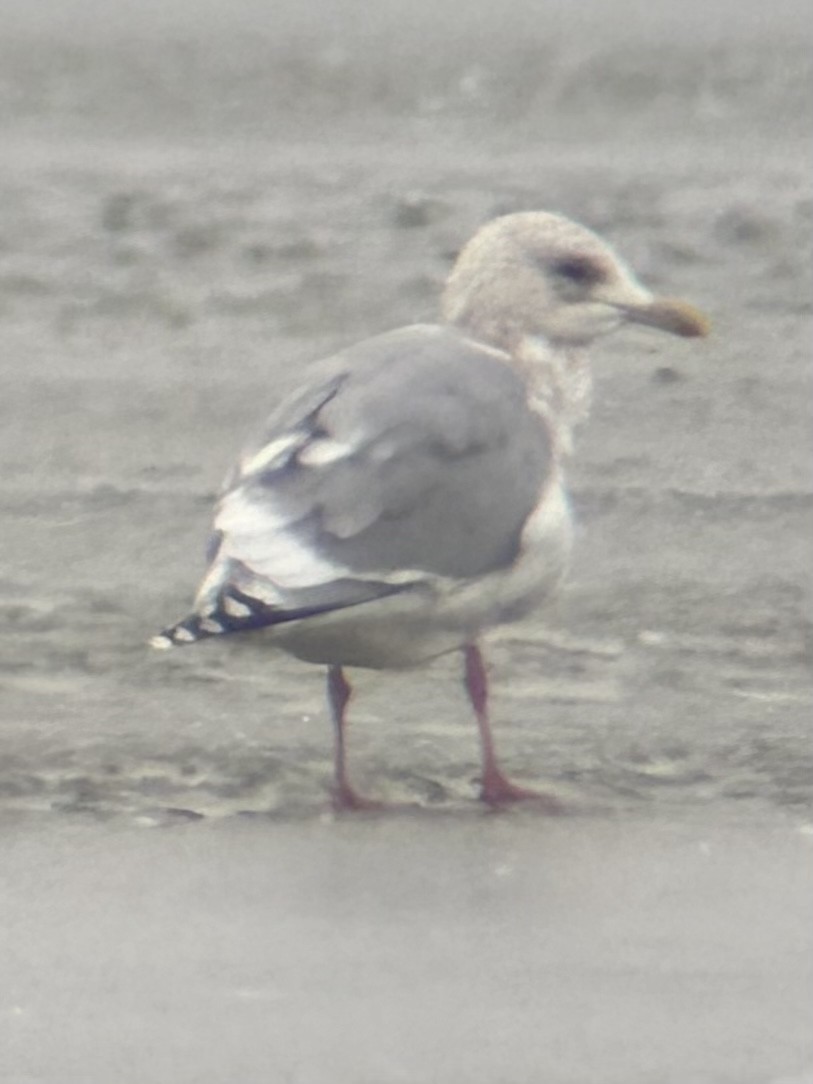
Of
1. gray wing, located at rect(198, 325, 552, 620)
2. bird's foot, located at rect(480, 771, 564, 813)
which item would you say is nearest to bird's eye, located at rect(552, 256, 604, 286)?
gray wing, located at rect(198, 325, 552, 620)

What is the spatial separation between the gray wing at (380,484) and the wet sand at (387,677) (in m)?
0.42

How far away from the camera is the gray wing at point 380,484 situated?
5.47 metres

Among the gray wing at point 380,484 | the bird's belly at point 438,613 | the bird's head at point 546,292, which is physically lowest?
the bird's belly at point 438,613

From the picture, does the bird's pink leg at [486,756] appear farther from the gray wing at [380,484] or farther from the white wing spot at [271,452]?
the white wing spot at [271,452]

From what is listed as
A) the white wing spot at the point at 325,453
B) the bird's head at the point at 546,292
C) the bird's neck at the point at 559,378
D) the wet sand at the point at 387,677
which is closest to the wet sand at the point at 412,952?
the wet sand at the point at 387,677

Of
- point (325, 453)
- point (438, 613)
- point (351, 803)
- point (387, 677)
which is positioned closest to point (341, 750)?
point (351, 803)

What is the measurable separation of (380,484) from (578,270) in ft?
3.17

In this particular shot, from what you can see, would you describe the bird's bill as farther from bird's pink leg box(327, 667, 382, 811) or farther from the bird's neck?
bird's pink leg box(327, 667, 382, 811)

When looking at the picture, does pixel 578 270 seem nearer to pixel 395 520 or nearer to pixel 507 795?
pixel 395 520

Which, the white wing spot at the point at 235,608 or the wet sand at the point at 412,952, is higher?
the white wing spot at the point at 235,608

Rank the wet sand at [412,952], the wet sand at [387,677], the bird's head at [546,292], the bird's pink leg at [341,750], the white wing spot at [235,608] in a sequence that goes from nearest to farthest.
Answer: the wet sand at [412,952], the wet sand at [387,677], the white wing spot at [235,608], the bird's pink leg at [341,750], the bird's head at [546,292]

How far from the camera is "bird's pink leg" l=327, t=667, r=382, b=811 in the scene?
5.58m

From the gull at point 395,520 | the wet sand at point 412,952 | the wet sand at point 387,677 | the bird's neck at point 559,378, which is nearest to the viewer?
the wet sand at point 412,952

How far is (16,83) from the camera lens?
14.8 m
